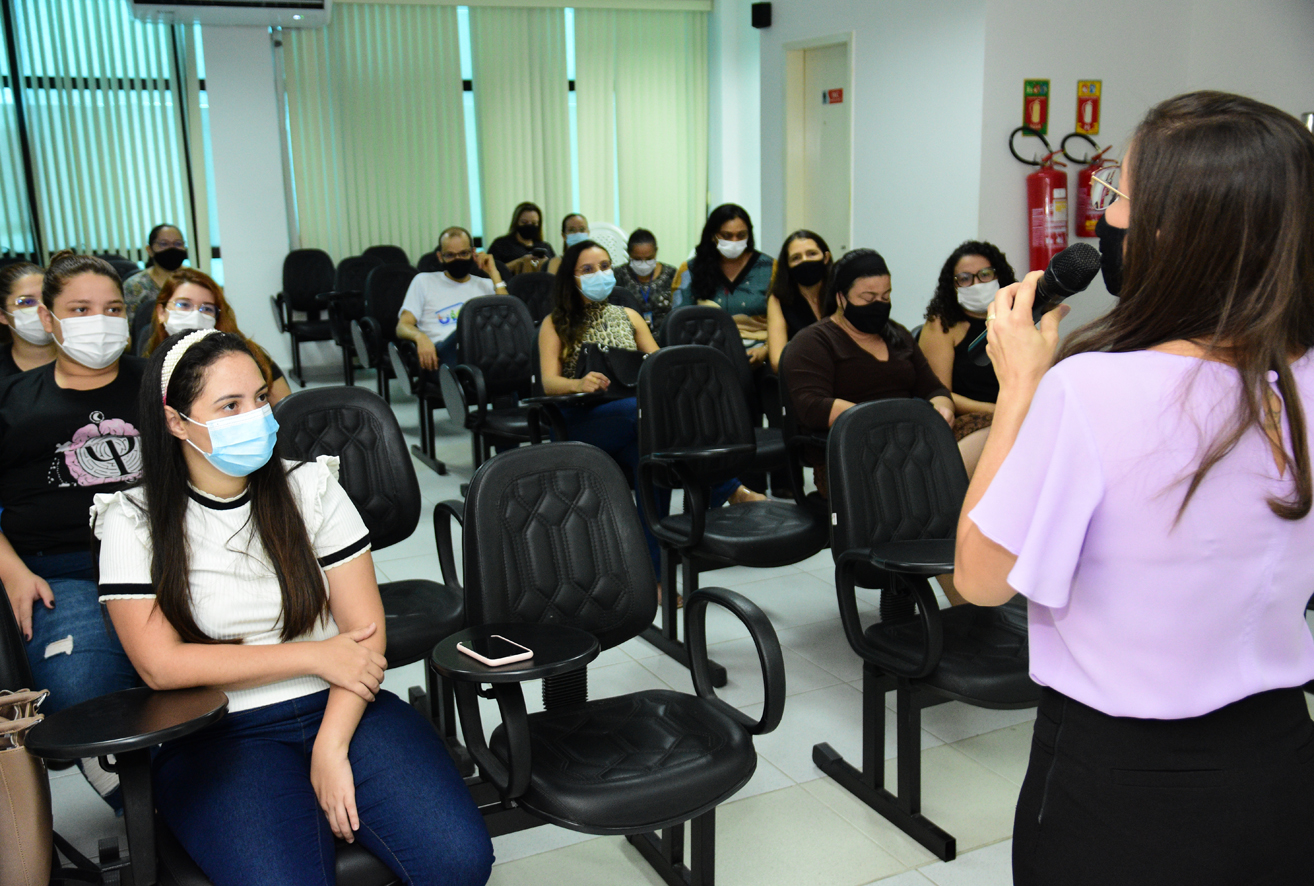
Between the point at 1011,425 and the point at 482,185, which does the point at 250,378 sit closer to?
the point at 1011,425

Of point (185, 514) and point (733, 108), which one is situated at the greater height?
point (733, 108)

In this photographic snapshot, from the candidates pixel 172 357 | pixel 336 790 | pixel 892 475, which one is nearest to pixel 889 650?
pixel 892 475

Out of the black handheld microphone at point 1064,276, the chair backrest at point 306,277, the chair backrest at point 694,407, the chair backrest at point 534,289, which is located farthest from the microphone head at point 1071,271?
the chair backrest at point 306,277

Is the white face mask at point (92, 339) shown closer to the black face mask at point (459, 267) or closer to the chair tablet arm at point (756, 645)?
the chair tablet arm at point (756, 645)

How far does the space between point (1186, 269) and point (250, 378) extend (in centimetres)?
149

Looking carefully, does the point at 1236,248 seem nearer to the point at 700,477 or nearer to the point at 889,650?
the point at 889,650

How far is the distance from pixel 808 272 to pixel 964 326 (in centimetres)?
87

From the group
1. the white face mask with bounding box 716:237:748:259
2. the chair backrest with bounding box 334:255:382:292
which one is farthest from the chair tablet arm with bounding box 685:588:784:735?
the chair backrest with bounding box 334:255:382:292

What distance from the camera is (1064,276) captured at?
122cm

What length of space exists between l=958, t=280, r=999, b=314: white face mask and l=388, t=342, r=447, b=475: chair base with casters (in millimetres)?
2815

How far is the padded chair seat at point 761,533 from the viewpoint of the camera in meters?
2.97

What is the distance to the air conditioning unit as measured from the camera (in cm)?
714

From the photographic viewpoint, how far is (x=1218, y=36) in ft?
22.4

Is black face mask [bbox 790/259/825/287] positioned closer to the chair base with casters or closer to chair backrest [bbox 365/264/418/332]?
the chair base with casters
